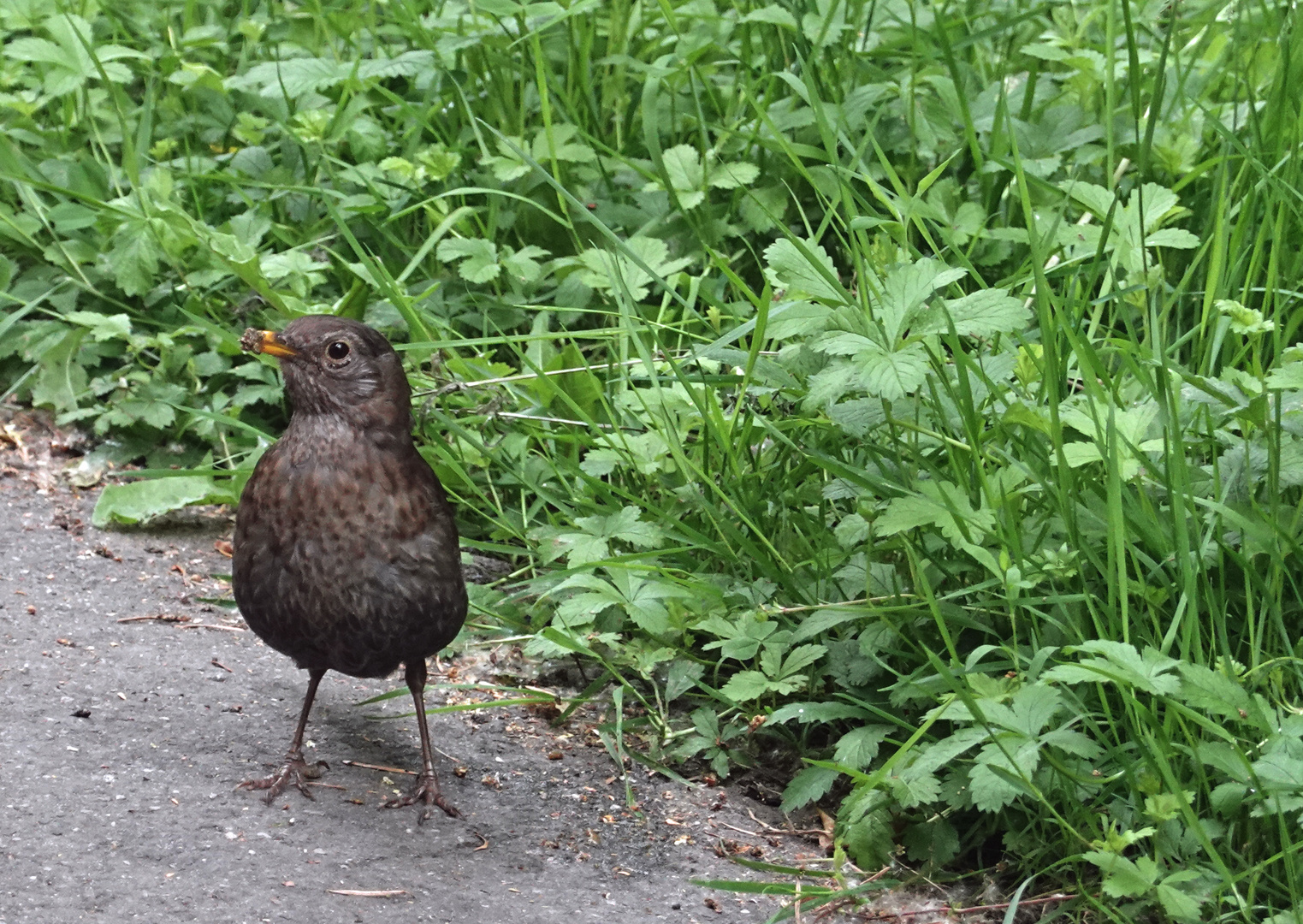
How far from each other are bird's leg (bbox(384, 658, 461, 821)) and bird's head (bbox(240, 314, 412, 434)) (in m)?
0.53

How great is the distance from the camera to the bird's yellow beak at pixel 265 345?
319 centimetres

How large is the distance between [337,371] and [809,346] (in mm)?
1034

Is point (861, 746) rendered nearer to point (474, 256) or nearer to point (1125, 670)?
point (1125, 670)

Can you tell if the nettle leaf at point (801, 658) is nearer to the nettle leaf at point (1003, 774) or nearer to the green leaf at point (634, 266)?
the nettle leaf at point (1003, 774)

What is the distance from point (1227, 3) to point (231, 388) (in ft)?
11.3

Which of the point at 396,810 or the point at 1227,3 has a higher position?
the point at 1227,3

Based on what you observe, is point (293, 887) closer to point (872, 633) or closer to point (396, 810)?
point (396, 810)

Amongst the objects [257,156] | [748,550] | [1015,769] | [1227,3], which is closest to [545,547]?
[748,550]

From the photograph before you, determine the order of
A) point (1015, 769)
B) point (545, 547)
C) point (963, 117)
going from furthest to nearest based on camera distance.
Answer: point (963, 117)
point (545, 547)
point (1015, 769)

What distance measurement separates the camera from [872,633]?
3.15m

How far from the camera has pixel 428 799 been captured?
315 cm

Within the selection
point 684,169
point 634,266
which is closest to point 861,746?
point 634,266

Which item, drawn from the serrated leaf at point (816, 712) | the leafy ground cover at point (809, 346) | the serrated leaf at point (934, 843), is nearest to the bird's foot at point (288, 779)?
the leafy ground cover at point (809, 346)

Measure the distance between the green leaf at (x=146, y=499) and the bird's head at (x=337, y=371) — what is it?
110 centimetres
